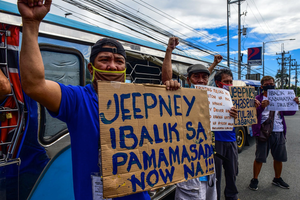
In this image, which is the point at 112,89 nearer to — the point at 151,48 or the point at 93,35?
the point at 93,35

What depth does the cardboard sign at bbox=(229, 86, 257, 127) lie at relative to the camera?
2836 mm

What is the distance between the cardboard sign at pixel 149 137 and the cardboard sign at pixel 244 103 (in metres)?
1.32

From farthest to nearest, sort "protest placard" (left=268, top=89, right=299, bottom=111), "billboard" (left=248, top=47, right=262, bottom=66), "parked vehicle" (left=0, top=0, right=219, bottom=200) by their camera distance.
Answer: "billboard" (left=248, top=47, right=262, bottom=66), "protest placard" (left=268, top=89, right=299, bottom=111), "parked vehicle" (left=0, top=0, right=219, bottom=200)

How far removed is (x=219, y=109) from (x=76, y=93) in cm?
174

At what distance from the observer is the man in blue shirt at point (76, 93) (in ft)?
3.36

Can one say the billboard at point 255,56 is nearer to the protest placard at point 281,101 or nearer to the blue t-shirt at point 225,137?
the protest placard at point 281,101

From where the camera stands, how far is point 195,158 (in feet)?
5.23

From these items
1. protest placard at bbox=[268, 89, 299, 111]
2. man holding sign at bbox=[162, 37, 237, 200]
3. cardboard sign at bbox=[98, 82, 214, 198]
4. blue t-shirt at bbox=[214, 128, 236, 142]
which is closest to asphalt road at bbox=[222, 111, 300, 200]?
blue t-shirt at bbox=[214, 128, 236, 142]

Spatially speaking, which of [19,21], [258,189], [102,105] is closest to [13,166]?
[102,105]

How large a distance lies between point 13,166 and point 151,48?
2.57m

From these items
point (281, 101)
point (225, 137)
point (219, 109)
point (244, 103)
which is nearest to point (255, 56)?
point (281, 101)

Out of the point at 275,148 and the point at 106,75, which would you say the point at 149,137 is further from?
the point at 275,148

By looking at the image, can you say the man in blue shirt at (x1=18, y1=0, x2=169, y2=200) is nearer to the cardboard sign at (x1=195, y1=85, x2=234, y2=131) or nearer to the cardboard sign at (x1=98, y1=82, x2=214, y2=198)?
the cardboard sign at (x1=98, y1=82, x2=214, y2=198)

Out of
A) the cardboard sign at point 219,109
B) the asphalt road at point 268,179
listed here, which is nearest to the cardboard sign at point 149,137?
the cardboard sign at point 219,109
